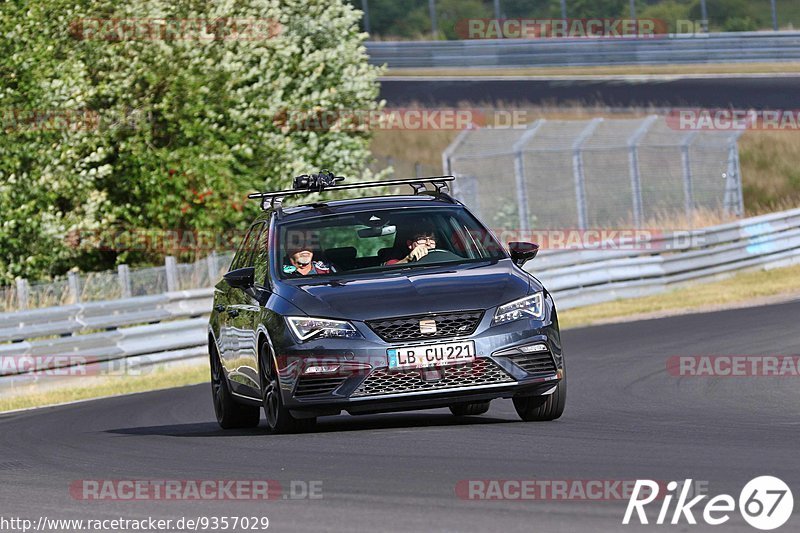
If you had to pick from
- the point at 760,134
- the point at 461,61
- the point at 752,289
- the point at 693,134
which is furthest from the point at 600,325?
the point at 461,61

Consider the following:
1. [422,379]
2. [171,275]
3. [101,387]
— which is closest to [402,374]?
[422,379]

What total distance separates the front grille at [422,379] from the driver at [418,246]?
1.40 metres

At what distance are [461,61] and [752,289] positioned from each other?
90.9ft

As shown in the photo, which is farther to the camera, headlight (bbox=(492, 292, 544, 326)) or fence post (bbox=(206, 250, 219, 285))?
fence post (bbox=(206, 250, 219, 285))

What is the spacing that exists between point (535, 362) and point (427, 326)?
796 mm

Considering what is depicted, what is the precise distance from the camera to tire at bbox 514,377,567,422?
35.3ft

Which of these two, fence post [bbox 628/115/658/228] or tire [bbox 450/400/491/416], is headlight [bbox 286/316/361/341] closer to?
tire [bbox 450/400/491/416]

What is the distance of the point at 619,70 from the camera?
49.9 metres

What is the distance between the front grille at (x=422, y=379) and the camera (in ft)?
33.1

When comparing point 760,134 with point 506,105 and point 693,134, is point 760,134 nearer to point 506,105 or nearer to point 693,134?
point 506,105

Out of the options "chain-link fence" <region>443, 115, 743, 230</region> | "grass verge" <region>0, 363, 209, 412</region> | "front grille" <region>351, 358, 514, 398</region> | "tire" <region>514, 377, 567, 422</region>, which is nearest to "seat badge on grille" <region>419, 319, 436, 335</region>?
"front grille" <region>351, 358, 514, 398</region>

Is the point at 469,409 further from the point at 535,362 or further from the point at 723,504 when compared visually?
the point at 723,504

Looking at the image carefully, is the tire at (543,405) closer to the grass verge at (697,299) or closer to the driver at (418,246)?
the driver at (418,246)

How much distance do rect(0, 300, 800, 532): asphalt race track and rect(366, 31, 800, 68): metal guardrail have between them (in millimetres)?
32876
